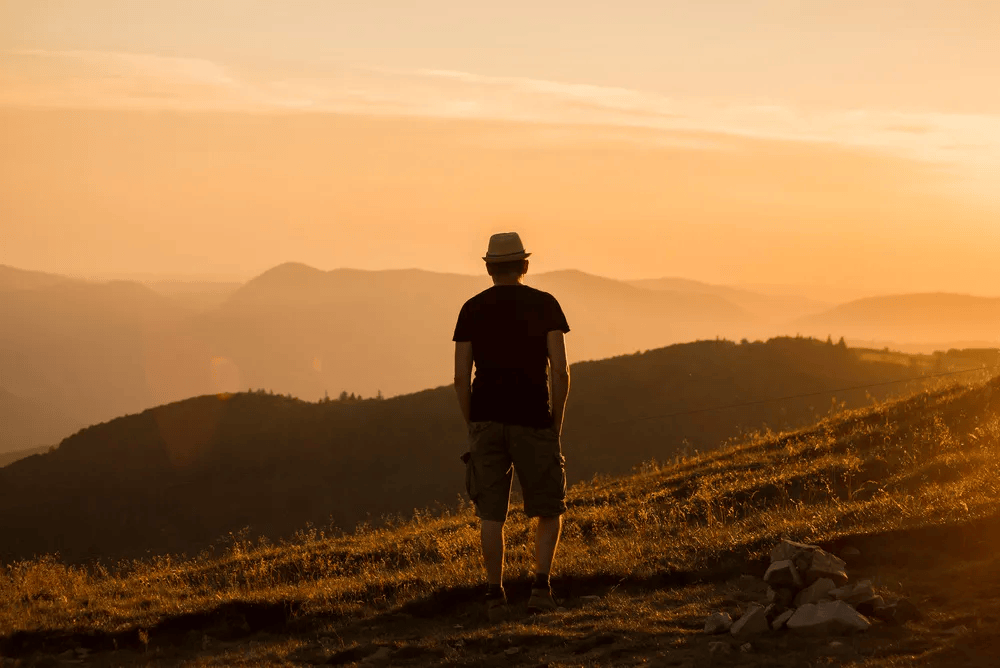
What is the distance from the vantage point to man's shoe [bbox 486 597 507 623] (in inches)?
265

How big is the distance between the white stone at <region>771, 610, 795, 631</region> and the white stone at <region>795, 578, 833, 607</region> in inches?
13.7

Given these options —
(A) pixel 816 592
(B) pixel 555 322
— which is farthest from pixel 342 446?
(A) pixel 816 592

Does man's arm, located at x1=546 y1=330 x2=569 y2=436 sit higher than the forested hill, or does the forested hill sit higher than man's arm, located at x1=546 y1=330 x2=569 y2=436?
man's arm, located at x1=546 y1=330 x2=569 y2=436

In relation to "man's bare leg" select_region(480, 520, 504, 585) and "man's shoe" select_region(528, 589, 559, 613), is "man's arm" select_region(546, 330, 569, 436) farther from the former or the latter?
"man's shoe" select_region(528, 589, 559, 613)

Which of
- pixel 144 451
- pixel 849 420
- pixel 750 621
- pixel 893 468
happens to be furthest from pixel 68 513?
pixel 750 621

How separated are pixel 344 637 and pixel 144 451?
45516 millimetres

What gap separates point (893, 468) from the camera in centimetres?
1120

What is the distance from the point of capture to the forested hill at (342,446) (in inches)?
1505

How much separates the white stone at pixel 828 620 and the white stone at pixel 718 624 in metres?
0.32

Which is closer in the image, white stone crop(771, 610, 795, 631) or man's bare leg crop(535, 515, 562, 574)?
white stone crop(771, 610, 795, 631)

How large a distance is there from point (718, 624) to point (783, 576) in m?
0.85

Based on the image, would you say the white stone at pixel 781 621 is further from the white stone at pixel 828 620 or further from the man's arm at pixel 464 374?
the man's arm at pixel 464 374

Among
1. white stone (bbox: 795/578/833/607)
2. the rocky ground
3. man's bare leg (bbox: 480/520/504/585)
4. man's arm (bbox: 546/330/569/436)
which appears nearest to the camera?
the rocky ground

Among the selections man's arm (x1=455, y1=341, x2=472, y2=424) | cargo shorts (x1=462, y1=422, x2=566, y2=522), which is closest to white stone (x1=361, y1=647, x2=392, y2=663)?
cargo shorts (x1=462, y1=422, x2=566, y2=522)
